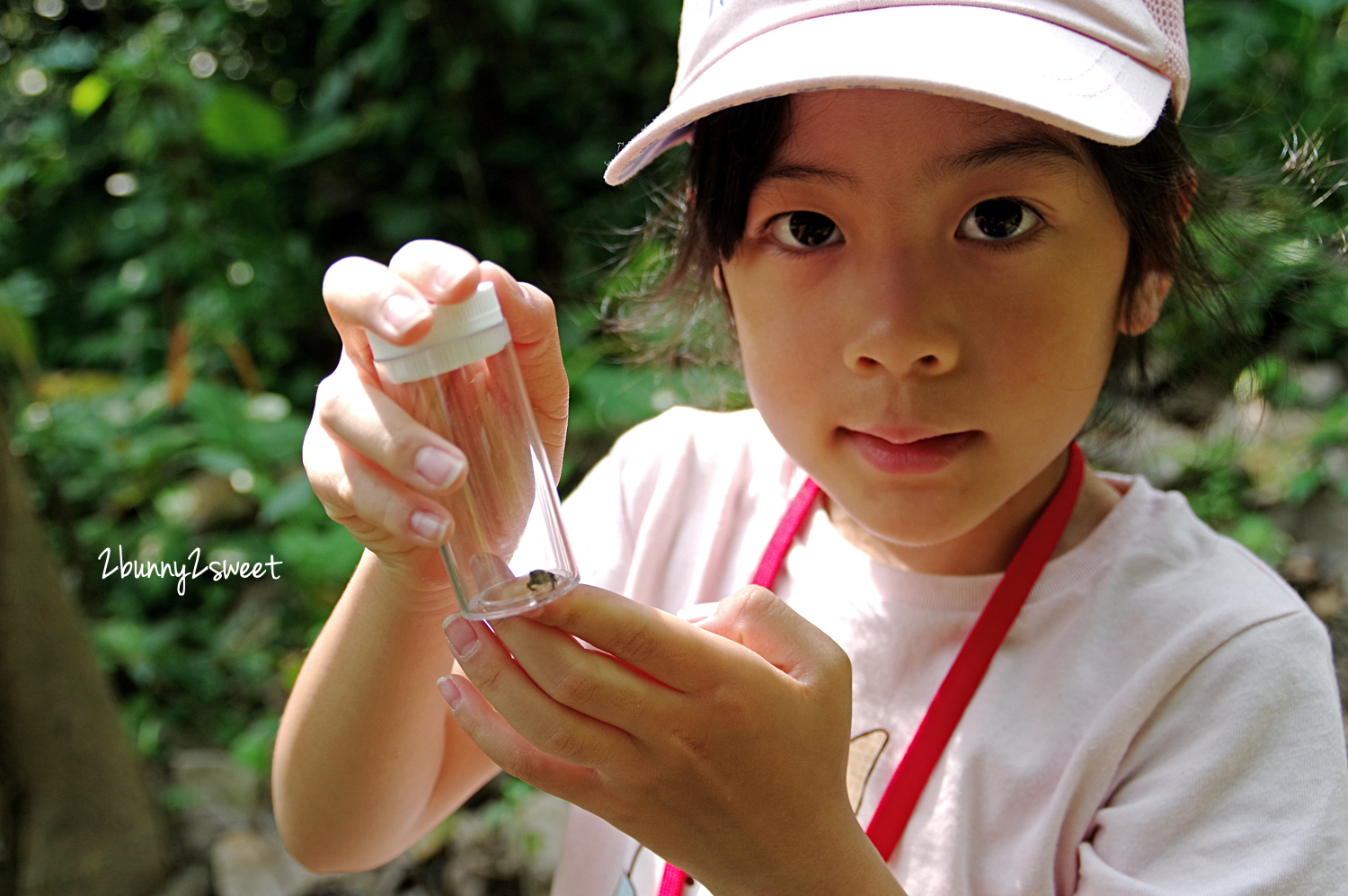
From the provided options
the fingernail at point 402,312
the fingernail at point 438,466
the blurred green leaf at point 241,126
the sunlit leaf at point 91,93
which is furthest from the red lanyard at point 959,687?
the sunlit leaf at point 91,93

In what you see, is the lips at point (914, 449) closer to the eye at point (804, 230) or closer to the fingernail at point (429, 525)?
the eye at point (804, 230)

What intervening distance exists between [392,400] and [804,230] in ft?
1.46

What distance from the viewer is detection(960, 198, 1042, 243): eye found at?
92 cm

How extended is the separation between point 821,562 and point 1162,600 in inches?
14.6

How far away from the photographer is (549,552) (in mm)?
838

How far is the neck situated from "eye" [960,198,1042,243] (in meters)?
0.35

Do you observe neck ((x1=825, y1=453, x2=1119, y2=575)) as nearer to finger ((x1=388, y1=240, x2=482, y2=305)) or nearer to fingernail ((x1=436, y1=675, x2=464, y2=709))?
fingernail ((x1=436, y1=675, x2=464, y2=709))

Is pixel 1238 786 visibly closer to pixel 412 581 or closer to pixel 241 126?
pixel 412 581

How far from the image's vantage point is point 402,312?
0.66m

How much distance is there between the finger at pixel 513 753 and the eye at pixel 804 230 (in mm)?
511

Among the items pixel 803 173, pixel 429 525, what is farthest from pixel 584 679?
pixel 803 173

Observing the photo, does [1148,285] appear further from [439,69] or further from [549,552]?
[439,69]

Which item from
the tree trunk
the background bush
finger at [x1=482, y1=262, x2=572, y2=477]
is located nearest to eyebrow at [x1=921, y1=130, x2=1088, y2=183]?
finger at [x1=482, y1=262, x2=572, y2=477]

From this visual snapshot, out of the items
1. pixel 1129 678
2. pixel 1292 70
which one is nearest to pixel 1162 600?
pixel 1129 678
